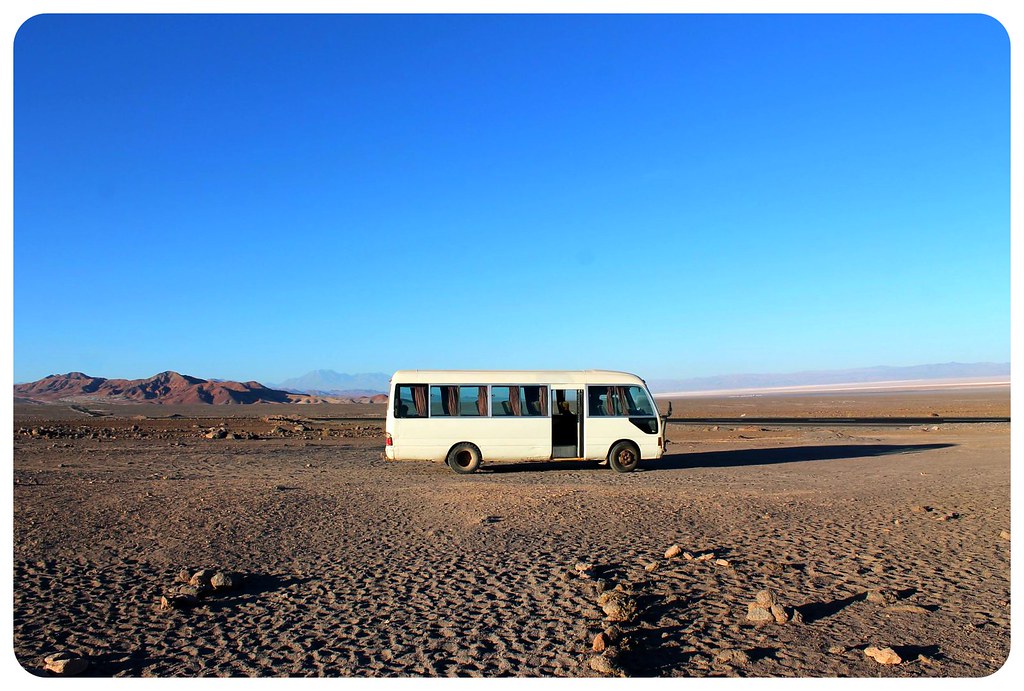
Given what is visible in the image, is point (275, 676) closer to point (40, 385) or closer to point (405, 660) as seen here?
point (405, 660)

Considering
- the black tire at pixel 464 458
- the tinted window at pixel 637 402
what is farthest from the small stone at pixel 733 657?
the tinted window at pixel 637 402

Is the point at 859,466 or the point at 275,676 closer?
the point at 275,676

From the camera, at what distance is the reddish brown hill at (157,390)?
395ft

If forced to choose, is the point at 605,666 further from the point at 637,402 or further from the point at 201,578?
the point at 637,402

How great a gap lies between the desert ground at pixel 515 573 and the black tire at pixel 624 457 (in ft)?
4.31

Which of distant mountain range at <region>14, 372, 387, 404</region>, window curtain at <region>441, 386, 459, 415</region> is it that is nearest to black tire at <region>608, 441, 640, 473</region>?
window curtain at <region>441, 386, 459, 415</region>

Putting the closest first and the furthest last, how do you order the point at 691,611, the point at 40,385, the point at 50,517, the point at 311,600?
the point at 691,611 → the point at 311,600 → the point at 50,517 → the point at 40,385

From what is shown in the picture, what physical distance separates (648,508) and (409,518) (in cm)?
375

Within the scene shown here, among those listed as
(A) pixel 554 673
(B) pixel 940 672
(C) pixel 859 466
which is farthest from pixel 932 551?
(C) pixel 859 466

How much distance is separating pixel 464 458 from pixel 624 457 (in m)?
3.70

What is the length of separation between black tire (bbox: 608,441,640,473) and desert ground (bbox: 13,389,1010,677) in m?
1.31

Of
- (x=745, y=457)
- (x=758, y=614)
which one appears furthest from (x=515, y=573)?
(x=745, y=457)

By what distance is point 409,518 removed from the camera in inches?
422

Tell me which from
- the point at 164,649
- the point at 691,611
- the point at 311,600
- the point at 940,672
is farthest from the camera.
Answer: the point at 311,600
